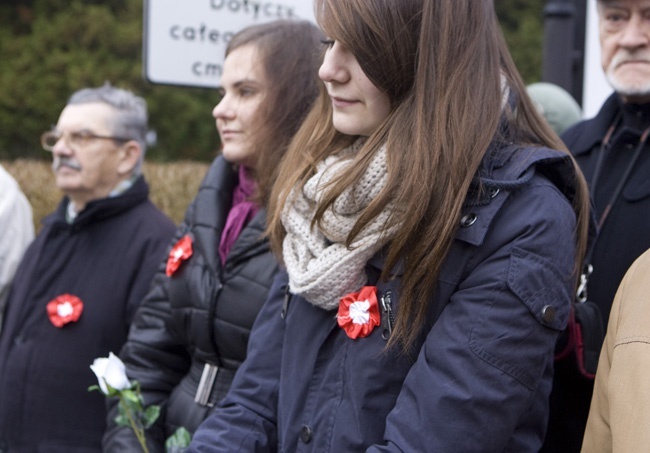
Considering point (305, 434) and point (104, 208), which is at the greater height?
point (104, 208)

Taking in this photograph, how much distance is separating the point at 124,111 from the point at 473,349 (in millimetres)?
2776

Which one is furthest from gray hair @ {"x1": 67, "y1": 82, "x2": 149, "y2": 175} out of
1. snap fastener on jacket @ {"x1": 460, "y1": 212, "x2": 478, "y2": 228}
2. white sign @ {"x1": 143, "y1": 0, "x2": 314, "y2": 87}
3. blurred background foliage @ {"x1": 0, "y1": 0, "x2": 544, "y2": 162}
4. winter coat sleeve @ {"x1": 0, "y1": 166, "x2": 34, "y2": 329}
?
blurred background foliage @ {"x1": 0, "y1": 0, "x2": 544, "y2": 162}

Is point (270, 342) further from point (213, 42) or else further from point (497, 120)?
point (213, 42)

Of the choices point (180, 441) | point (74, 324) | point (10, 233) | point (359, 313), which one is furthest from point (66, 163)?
point (359, 313)

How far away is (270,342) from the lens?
7.99ft

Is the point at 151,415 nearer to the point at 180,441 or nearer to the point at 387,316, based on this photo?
the point at 180,441

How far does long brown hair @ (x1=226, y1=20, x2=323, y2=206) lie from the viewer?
9.89ft

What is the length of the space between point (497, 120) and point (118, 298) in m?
2.07

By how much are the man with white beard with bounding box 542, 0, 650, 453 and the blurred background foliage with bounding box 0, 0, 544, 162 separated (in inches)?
349

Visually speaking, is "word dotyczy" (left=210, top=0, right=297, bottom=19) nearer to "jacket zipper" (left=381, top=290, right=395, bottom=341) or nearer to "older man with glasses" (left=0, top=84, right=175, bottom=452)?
"older man with glasses" (left=0, top=84, right=175, bottom=452)

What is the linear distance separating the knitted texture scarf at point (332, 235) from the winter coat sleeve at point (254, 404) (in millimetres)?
240

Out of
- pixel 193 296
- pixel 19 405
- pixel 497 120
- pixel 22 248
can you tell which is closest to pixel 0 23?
pixel 22 248

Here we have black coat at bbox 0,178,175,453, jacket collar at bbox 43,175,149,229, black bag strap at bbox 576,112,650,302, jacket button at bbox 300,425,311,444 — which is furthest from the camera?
jacket collar at bbox 43,175,149,229

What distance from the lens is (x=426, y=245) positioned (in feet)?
6.49
